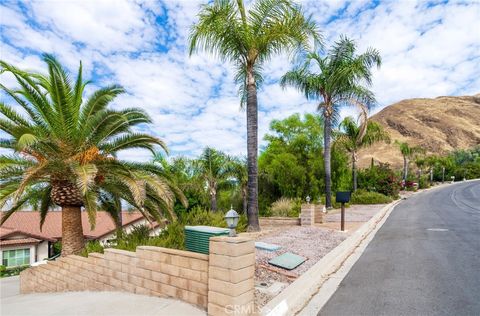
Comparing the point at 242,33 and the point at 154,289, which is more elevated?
the point at 242,33


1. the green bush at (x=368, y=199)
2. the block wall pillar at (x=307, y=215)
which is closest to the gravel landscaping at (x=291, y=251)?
the block wall pillar at (x=307, y=215)

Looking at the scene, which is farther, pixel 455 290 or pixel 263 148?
pixel 263 148

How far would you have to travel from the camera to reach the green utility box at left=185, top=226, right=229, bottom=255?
21.2 feet

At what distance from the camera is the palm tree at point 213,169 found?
3020cm

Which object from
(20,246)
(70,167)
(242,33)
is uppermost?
(242,33)

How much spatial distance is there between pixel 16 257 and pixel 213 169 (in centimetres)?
1803

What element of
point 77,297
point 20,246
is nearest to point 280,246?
point 77,297

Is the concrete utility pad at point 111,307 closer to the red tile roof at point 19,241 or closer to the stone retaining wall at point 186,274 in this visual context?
the stone retaining wall at point 186,274

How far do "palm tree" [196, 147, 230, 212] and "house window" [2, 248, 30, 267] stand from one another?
16.1m

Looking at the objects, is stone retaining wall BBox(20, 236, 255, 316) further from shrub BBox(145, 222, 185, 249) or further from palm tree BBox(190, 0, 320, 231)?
palm tree BBox(190, 0, 320, 231)

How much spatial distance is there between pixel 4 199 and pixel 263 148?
24.0m

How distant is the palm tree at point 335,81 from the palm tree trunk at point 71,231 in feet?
49.7

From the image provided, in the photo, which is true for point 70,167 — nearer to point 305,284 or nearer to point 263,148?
point 305,284

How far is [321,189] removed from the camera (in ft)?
89.7
